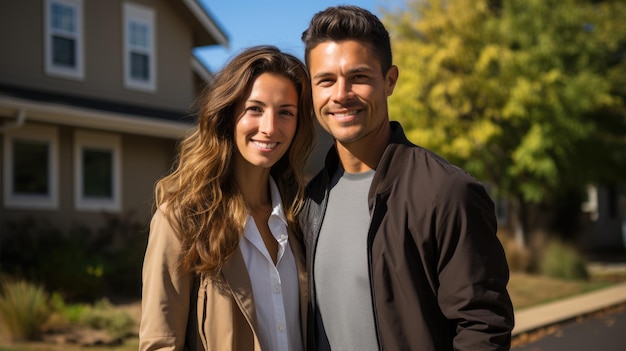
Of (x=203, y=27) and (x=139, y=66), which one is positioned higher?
(x=203, y=27)

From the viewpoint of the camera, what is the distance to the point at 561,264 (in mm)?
17812

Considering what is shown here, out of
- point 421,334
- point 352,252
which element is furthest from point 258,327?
point 421,334

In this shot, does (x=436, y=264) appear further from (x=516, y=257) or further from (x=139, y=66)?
(x=516, y=257)

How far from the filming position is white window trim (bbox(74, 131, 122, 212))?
15.4 metres

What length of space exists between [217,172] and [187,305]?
642 millimetres

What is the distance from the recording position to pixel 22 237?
536 inches

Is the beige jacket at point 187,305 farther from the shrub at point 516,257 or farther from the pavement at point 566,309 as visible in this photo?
the shrub at point 516,257

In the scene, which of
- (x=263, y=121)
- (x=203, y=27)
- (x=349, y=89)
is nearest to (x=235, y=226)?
(x=263, y=121)

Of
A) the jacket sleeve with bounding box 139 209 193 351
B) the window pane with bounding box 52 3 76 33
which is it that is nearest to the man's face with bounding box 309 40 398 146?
the jacket sleeve with bounding box 139 209 193 351

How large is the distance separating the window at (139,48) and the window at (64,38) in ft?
4.18

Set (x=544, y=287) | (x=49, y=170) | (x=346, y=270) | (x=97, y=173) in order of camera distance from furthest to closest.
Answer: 1. (x=544, y=287)
2. (x=97, y=173)
3. (x=49, y=170)
4. (x=346, y=270)

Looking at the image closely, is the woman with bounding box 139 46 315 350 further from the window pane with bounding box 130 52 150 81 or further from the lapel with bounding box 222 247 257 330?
the window pane with bounding box 130 52 150 81

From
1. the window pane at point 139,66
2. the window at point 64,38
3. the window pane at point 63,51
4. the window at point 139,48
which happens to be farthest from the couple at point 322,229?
the window pane at point 139,66

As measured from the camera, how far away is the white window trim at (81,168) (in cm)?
1541
